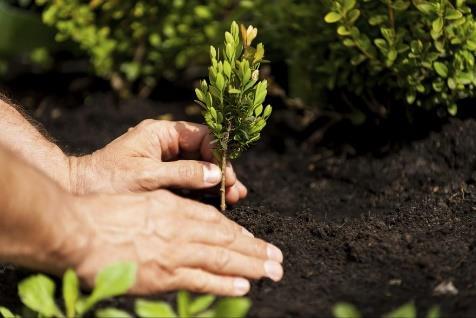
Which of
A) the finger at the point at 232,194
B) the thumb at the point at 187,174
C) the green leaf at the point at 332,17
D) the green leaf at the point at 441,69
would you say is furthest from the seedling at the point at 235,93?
the green leaf at the point at 441,69

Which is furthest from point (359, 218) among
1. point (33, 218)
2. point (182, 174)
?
point (33, 218)

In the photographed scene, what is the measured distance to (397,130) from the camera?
11.9 feet

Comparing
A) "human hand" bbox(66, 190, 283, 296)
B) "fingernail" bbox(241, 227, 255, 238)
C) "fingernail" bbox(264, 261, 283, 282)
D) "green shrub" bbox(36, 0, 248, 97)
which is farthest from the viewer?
"green shrub" bbox(36, 0, 248, 97)

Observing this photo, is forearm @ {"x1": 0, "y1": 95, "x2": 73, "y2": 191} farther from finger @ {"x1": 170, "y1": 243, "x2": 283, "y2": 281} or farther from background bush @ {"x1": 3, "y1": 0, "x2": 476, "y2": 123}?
background bush @ {"x1": 3, "y1": 0, "x2": 476, "y2": 123}

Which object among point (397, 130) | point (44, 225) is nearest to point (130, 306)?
point (44, 225)

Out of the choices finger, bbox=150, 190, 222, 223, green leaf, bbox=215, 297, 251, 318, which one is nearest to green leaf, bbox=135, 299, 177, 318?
green leaf, bbox=215, 297, 251, 318

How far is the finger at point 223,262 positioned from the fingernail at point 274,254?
3cm

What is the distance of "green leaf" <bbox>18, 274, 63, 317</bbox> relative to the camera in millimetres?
1907

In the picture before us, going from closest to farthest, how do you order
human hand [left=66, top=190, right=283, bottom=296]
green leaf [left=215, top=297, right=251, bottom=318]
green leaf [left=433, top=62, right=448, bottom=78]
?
green leaf [left=215, top=297, right=251, bottom=318]
human hand [left=66, top=190, right=283, bottom=296]
green leaf [left=433, top=62, right=448, bottom=78]

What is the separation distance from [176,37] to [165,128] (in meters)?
1.58

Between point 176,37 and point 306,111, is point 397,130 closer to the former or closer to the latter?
point 306,111

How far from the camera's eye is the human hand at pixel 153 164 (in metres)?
2.67

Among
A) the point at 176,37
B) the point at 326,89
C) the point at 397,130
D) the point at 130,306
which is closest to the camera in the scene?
the point at 130,306

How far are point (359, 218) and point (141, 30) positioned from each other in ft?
6.91
